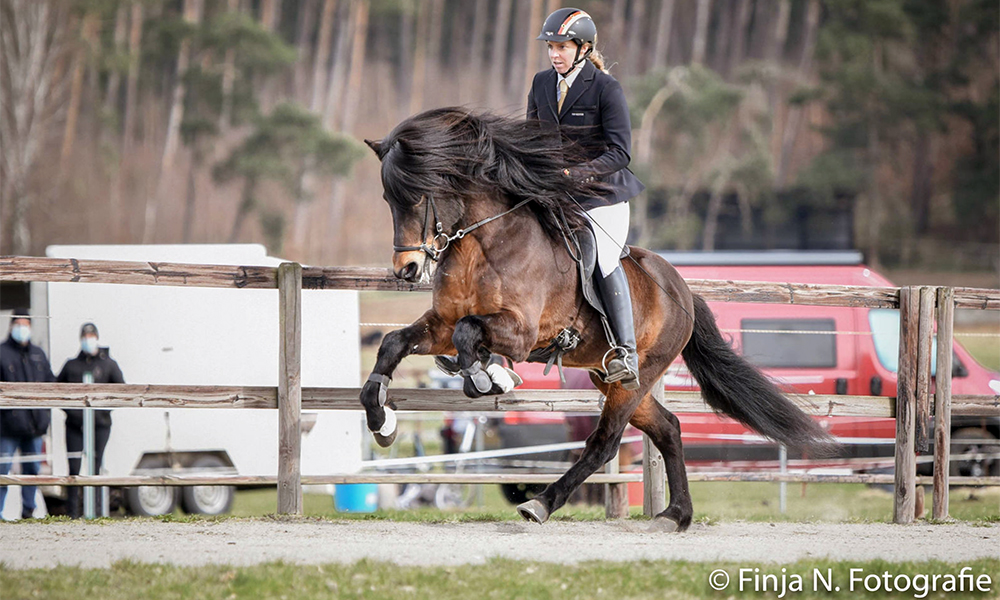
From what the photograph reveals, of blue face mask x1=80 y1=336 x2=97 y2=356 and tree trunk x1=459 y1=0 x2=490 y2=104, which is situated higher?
tree trunk x1=459 y1=0 x2=490 y2=104

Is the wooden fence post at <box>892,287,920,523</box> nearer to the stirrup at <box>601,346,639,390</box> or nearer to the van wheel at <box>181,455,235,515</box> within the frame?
the stirrup at <box>601,346,639,390</box>

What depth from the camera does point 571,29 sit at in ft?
19.5

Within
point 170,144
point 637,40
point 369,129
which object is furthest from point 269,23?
point 637,40

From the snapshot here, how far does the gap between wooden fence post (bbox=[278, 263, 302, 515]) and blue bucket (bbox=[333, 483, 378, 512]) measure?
5.46 metres

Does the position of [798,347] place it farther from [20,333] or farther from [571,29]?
[20,333]

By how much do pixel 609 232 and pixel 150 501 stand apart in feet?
25.3

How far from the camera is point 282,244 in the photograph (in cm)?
4091

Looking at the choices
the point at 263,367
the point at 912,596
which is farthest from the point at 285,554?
the point at 263,367

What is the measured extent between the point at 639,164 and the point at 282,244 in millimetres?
14938

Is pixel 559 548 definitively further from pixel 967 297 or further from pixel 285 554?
pixel 967 297

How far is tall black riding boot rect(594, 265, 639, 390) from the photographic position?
6.09 metres

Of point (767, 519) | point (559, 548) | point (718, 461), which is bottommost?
point (718, 461)

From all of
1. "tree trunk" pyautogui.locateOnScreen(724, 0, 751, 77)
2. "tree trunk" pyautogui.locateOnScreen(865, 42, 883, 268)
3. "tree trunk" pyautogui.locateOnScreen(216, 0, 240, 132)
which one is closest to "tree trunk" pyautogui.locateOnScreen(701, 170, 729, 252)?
"tree trunk" pyautogui.locateOnScreen(865, 42, 883, 268)

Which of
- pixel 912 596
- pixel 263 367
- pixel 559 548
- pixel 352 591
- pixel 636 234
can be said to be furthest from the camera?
pixel 636 234
